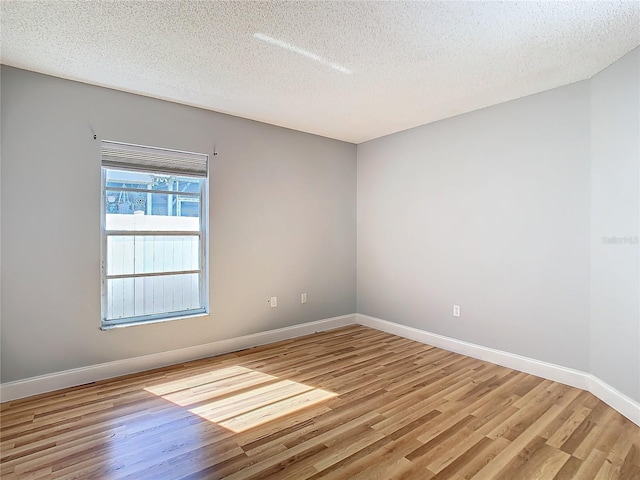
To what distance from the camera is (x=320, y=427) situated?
7.48 ft

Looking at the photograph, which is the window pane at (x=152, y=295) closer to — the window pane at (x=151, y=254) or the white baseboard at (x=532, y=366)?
the window pane at (x=151, y=254)

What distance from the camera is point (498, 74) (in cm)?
277

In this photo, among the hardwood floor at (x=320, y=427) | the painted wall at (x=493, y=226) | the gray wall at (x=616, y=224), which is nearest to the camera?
the hardwood floor at (x=320, y=427)

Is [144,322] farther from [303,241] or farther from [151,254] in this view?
[303,241]

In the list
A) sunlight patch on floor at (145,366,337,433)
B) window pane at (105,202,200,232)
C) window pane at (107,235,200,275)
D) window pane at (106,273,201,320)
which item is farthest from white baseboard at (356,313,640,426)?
window pane at (105,202,200,232)

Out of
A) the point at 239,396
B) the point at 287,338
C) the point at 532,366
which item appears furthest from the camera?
the point at 287,338

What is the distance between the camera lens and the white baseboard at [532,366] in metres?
2.45

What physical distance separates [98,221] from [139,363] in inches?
53.0

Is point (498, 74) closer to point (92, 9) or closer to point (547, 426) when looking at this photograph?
point (547, 426)

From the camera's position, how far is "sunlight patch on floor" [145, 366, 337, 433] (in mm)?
2420

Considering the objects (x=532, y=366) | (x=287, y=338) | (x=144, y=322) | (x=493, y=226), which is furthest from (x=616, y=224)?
(x=144, y=322)

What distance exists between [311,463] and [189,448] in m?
0.74

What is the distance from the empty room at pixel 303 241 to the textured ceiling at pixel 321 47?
0.07 feet

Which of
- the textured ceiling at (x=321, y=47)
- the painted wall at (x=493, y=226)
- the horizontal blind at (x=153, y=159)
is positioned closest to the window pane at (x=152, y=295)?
the horizontal blind at (x=153, y=159)
